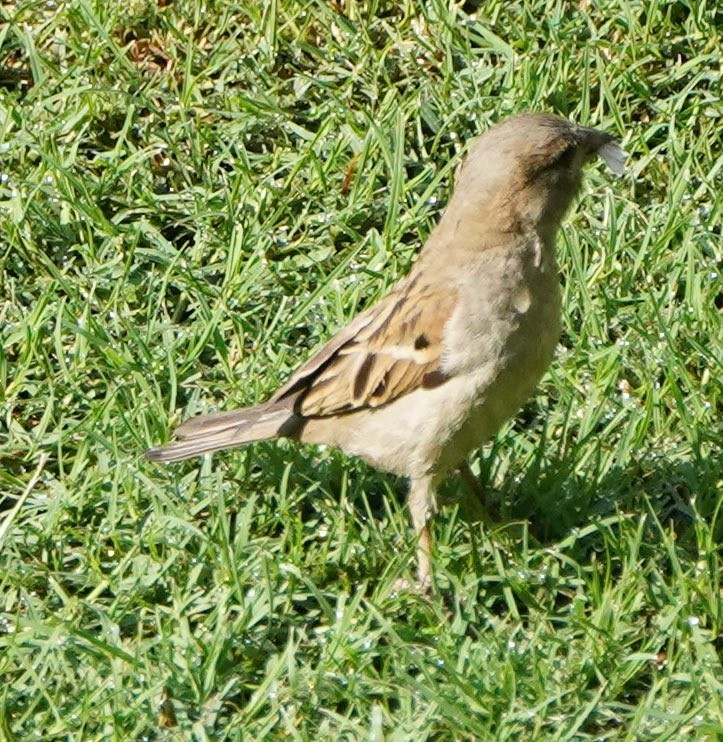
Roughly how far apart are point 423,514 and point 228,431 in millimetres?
Result: 735

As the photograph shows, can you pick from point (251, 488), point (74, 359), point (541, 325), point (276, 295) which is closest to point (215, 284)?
point (276, 295)

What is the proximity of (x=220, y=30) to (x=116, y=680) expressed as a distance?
3408mm

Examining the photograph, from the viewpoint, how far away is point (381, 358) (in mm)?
5402

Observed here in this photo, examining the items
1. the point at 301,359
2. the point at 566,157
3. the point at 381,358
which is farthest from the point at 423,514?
the point at 566,157

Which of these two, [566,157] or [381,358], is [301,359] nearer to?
[381,358]

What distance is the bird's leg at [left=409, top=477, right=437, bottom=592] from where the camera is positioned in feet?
17.5

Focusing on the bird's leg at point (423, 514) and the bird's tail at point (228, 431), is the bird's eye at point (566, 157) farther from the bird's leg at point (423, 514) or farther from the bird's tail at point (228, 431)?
the bird's tail at point (228, 431)

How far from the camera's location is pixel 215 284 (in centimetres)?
665

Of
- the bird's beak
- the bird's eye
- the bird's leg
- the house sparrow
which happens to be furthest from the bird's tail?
the bird's beak

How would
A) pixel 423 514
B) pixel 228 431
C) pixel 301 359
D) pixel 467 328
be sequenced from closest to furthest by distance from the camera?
pixel 467 328, pixel 423 514, pixel 228 431, pixel 301 359

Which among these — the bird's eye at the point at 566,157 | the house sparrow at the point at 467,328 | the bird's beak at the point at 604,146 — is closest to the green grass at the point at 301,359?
the house sparrow at the point at 467,328

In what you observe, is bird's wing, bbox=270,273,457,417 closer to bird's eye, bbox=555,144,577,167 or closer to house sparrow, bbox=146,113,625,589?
house sparrow, bbox=146,113,625,589

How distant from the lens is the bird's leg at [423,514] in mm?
5328

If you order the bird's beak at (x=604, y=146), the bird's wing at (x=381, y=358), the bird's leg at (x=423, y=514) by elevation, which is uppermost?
the bird's beak at (x=604, y=146)
